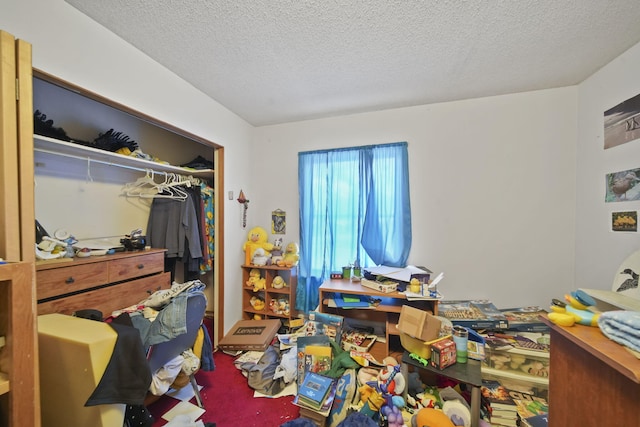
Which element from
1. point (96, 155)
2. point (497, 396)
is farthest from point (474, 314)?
point (96, 155)

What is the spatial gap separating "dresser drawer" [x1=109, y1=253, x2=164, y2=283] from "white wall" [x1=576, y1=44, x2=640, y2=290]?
3480mm

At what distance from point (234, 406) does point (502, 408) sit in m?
1.68

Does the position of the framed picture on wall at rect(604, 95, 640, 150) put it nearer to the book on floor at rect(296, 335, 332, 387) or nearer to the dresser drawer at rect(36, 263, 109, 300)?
the book on floor at rect(296, 335, 332, 387)

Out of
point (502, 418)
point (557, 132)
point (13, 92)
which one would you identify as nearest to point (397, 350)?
point (502, 418)

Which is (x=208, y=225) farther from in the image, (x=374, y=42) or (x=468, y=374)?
(x=468, y=374)

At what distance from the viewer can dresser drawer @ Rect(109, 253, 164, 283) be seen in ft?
5.01

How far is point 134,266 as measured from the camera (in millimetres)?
1666

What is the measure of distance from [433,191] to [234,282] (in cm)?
230

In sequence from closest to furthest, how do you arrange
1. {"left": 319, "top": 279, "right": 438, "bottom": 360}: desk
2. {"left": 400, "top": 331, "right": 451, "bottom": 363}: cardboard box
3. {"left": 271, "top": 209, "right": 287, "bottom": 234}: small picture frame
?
1. {"left": 400, "top": 331, "right": 451, "bottom": 363}: cardboard box
2. {"left": 319, "top": 279, "right": 438, "bottom": 360}: desk
3. {"left": 271, "top": 209, "right": 287, "bottom": 234}: small picture frame

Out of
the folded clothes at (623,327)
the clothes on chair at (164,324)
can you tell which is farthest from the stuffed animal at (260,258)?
the folded clothes at (623,327)

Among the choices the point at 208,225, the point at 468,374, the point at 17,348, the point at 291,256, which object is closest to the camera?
the point at 17,348

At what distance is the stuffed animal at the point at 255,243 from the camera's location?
2.46m

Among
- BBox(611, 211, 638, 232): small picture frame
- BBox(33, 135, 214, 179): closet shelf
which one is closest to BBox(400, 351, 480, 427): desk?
BBox(611, 211, 638, 232): small picture frame

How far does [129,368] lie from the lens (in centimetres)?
92
